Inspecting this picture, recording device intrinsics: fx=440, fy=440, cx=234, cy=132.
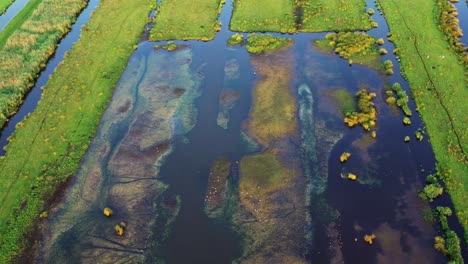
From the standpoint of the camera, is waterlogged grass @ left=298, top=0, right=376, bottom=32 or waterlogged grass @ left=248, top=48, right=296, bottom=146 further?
waterlogged grass @ left=298, top=0, right=376, bottom=32

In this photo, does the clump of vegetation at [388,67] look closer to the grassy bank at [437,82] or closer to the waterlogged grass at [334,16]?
the grassy bank at [437,82]

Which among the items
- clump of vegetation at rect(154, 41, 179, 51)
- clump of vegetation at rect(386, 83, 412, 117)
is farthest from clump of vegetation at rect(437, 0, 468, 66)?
clump of vegetation at rect(154, 41, 179, 51)

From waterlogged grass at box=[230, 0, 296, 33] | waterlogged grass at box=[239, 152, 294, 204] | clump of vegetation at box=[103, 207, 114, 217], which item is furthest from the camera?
waterlogged grass at box=[230, 0, 296, 33]

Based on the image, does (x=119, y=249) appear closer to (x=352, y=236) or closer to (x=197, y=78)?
(x=352, y=236)

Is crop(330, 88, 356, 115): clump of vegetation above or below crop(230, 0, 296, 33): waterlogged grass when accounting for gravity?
above

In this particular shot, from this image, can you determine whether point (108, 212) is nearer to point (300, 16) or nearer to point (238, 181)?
point (238, 181)

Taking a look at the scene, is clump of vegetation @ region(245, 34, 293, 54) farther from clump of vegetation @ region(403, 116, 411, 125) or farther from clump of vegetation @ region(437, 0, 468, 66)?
clump of vegetation @ region(437, 0, 468, 66)

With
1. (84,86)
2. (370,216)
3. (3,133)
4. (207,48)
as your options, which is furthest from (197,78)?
(370,216)
